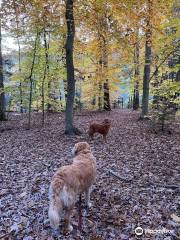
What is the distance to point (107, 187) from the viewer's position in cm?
536

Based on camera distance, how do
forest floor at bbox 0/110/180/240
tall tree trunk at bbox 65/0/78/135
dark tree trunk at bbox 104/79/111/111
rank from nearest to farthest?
forest floor at bbox 0/110/180/240 < tall tree trunk at bbox 65/0/78/135 < dark tree trunk at bbox 104/79/111/111

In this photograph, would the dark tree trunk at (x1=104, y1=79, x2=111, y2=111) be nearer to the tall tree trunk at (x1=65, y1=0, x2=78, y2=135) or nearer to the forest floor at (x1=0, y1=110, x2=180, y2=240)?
the tall tree trunk at (x1=65, y1=0, x2=78, y2=135)

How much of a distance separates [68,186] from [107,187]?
6.80ft

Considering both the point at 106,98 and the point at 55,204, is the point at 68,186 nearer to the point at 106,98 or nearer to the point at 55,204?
the point at 55,204

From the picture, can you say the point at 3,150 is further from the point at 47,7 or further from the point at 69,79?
the point at 47,7

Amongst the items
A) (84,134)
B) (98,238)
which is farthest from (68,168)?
(84,134)

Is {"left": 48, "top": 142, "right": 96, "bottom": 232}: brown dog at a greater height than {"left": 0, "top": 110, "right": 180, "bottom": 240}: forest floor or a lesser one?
greater

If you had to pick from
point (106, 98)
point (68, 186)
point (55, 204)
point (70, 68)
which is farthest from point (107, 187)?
point (106, 98)

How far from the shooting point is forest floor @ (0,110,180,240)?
391cm

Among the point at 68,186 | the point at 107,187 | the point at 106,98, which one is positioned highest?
the point at 106,98

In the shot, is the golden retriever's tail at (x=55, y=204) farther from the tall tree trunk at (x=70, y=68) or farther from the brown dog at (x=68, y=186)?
the tall tree trunk at (x=70, y=68)

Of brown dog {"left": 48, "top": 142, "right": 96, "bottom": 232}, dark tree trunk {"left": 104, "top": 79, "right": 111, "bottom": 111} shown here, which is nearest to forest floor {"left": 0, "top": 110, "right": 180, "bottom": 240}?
brown dog {"left": 48, "top": 142, "right": 96, "bottom": 232}

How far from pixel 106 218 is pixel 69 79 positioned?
704 cm

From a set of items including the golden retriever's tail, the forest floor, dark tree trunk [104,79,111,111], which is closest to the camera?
the golden retriever's tail
